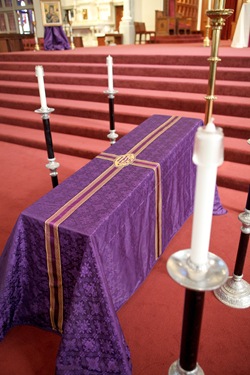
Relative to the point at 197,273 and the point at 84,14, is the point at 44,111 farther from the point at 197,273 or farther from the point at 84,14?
the point at 84,14

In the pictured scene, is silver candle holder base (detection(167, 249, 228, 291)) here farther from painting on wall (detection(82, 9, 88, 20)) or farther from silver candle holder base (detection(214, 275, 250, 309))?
painting on wall (detection(82, 9, 88, 20))

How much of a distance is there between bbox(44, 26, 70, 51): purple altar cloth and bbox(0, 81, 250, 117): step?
2.61 m

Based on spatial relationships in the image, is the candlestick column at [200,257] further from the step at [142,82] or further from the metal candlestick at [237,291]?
the step at [142,82]

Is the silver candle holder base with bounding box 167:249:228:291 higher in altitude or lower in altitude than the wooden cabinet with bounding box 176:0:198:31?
lower

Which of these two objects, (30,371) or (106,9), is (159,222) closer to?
(30,371)

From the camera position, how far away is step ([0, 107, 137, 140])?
388 centimetres

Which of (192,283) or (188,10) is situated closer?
(192,283)

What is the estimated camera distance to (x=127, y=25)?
392 inches

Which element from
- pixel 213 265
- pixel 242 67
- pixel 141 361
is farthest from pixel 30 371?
pixel 242 67

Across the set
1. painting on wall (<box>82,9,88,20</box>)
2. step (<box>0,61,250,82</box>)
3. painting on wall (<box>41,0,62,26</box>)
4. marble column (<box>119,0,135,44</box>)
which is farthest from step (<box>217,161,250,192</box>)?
painting on wall (<box>82,9,88,20</box>)

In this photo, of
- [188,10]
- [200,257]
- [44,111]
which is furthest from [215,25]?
[188,10]

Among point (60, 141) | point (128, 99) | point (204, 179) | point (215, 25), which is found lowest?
point (60, 141)

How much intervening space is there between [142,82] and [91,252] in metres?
3.73

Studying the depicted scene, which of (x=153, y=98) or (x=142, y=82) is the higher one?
(x=142, y=82)
